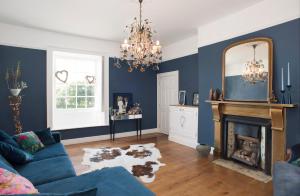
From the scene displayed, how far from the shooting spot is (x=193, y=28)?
432cm

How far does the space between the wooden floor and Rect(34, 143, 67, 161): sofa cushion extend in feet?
1.99

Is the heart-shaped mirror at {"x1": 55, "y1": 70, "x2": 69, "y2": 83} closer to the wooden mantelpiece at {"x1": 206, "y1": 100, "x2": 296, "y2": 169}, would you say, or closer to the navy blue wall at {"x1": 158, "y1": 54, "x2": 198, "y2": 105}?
the navy blue wall at {"x1": 158, "y1": 54, "x2": 198, "y2": 105}

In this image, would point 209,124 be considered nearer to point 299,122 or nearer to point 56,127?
point 299,122

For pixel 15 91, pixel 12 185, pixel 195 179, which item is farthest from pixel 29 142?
pixel 195 179

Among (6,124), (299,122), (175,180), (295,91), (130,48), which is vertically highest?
(130,48)

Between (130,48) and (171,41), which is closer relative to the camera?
(130,48)

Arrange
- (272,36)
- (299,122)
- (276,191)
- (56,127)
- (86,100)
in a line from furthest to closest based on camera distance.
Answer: (86,100), (56,127), (272,36), (299,122), (276,191)

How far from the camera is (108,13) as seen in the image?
3.52 metres

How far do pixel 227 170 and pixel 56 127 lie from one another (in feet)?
13.4

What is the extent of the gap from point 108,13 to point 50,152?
8.59 ft

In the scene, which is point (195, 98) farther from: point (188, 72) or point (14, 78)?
point (14, 78)

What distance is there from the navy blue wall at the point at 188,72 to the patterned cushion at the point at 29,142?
12.2 ft

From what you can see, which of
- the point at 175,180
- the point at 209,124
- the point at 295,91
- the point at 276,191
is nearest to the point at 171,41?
the point at 209,124

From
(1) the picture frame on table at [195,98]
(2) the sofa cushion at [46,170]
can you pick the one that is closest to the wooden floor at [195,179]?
(2) the sofa cushion at [46,170]
